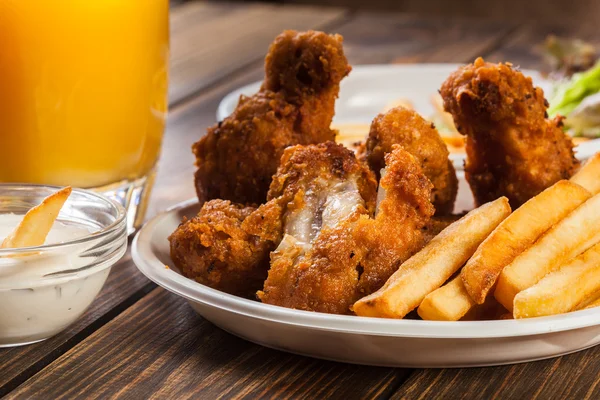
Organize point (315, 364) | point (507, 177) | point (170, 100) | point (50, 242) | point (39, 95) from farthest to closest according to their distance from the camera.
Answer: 1. point (170, 100)
2. point (39, 95)
3. point (507, 177)
4. point (50, 242)
5. point (315, 364)

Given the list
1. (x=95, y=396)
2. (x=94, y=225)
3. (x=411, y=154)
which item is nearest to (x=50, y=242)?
(x=94, y=225)

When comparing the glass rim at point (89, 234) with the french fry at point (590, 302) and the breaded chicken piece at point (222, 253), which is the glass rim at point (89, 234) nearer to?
the breaded chicken piece at point (222, 253)

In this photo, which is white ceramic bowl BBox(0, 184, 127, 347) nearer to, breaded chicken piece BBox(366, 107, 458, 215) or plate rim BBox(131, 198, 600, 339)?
plate rim BBox(131, 198, 600, 339)

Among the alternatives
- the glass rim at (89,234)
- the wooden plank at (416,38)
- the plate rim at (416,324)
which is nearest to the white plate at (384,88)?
the wooden plank at (416,38)

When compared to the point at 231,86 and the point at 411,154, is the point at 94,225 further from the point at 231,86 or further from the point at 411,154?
the point at 231,86

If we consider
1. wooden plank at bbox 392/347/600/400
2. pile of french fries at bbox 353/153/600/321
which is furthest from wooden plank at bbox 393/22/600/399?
pile of french fries at bbox 353/153/600/321

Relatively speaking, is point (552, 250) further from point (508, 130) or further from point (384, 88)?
point (384, 88)
